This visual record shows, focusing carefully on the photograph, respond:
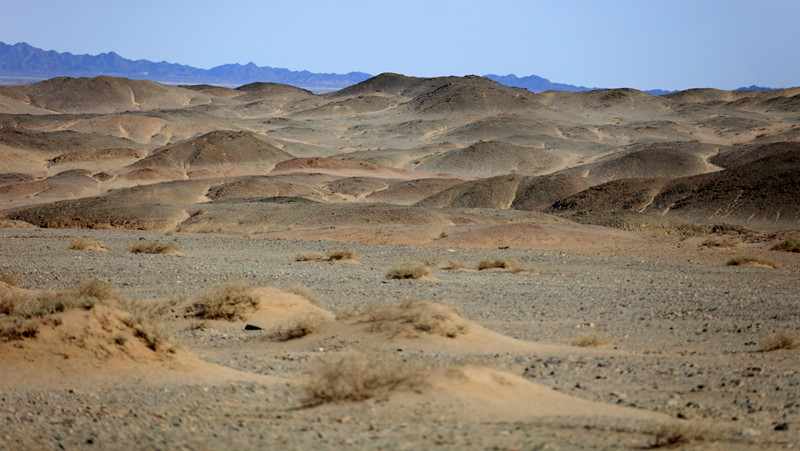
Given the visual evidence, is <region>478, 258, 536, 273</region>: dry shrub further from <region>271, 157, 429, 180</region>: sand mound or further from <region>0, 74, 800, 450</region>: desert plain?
<region>271, 157, 429, 180</region>: sand mound

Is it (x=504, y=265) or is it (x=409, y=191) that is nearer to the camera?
(x=504, y=265)

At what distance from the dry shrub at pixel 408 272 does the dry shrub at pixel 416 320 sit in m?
6.19

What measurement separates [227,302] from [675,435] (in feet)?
27.3

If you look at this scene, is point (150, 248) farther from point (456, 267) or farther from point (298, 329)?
point (298, 329)

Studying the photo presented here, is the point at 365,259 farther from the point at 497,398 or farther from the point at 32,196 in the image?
the point at 32,196

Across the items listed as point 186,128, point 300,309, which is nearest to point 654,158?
point 300,309

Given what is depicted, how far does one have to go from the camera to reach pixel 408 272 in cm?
1762

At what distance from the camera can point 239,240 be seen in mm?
27453

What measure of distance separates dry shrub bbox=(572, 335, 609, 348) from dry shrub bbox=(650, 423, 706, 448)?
458cm

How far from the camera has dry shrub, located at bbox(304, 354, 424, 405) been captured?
6918 mm

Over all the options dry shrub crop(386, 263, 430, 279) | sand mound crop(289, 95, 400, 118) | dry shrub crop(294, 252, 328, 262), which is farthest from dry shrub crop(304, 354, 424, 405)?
sand mound crop(289, 95, 400, 118)

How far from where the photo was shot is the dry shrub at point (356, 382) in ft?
22.7

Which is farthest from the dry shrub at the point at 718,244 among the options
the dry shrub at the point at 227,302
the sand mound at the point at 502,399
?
the sand mound at the point at 502,399

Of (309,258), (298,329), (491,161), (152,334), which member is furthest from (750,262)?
(491,161)
